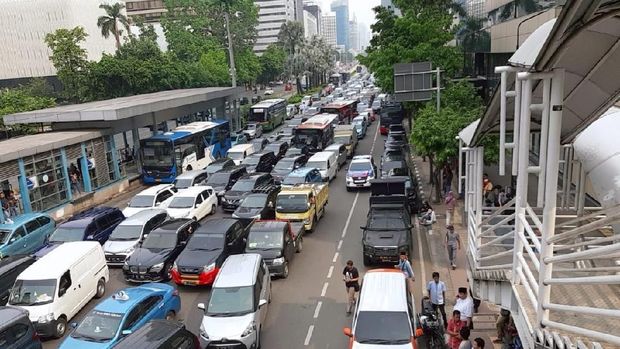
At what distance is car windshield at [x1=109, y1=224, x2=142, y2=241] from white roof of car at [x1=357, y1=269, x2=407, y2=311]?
960cm

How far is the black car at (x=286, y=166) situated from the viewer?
2816 centimetres

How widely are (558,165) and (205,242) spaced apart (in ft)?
43.1

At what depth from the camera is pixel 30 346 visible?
11984mm

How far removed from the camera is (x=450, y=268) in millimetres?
16688

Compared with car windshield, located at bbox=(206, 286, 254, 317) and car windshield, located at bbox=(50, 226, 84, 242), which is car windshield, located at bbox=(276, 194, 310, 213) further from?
car windshield, located at bbox=(206, 286, 254, 317)

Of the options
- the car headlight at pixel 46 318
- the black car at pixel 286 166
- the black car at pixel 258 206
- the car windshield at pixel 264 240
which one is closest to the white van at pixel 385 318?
the car windshield at pixel 264 240

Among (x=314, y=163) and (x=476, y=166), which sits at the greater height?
(x=476, y=166)

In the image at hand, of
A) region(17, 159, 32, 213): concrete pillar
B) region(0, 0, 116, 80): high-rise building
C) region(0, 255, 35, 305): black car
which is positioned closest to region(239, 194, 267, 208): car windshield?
region(0, 255, 35, 305): black car

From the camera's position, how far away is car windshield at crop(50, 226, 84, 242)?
60.7 feet

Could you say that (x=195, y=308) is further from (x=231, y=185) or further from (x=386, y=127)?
(x=386, y=127)

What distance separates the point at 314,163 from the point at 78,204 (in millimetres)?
12194

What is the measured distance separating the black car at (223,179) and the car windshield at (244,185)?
100cm

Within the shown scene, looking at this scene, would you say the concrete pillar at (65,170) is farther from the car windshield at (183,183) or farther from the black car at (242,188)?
the black car at (242,188)

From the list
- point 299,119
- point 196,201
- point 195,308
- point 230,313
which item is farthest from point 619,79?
point 299,119
